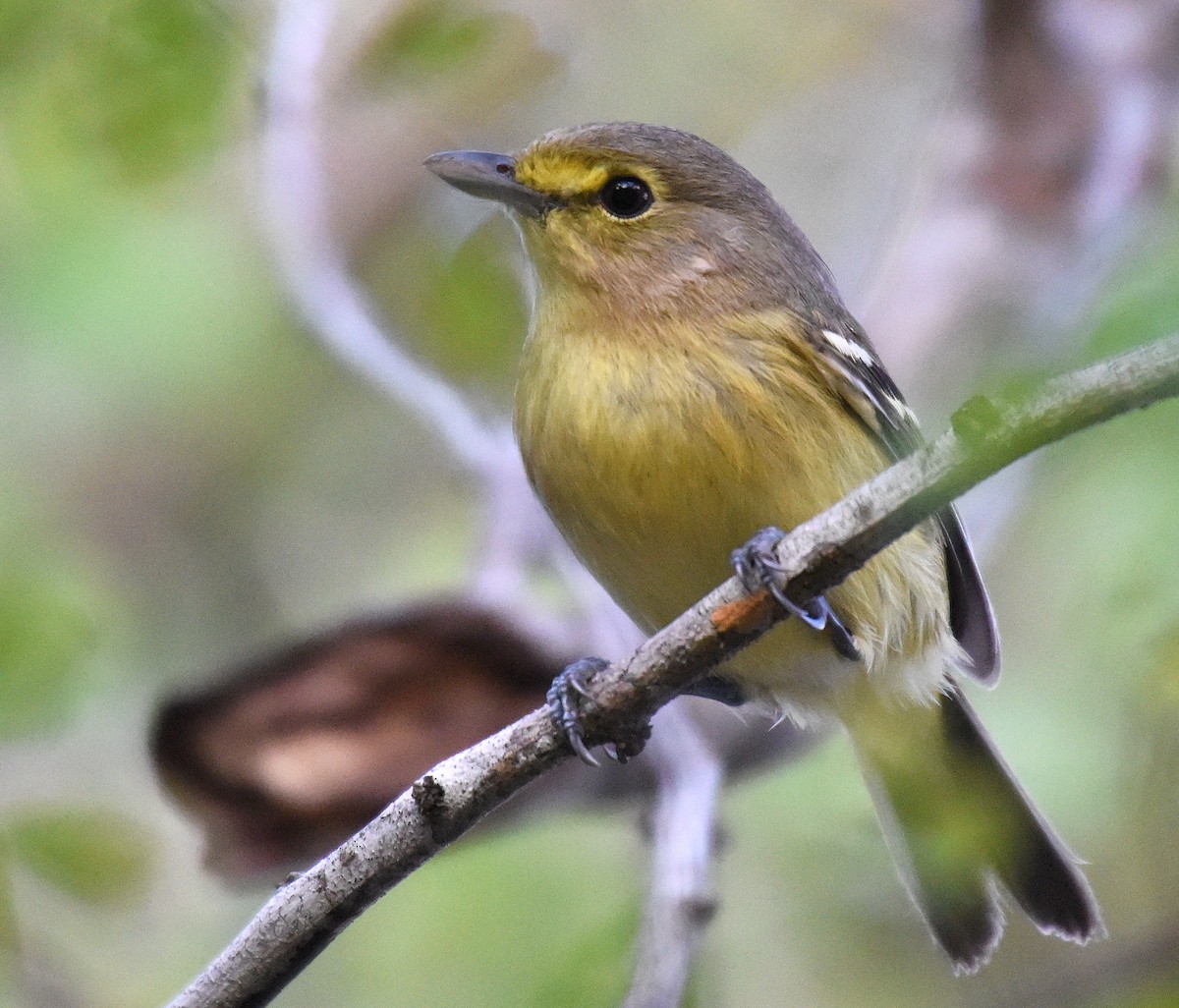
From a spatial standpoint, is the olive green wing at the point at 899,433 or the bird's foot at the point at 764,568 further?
the olive green wing at the point at 899,433

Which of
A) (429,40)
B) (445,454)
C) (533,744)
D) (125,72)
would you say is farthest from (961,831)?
(445,454)

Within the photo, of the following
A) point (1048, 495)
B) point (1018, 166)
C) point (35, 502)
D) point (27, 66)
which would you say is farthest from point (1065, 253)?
point (35, 502)

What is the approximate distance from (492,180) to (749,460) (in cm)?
91

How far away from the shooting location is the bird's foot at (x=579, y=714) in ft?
7.56

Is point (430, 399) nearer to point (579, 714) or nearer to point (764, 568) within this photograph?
point (579, 714)

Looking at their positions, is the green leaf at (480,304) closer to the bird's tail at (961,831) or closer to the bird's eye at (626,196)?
the bird's eye at (626,196)

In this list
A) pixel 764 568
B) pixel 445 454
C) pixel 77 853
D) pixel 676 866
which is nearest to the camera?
pixel 764 568

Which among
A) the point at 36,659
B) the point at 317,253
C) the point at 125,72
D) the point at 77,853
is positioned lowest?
the point at 77,853

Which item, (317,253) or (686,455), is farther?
(317,253)

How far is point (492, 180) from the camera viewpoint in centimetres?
328

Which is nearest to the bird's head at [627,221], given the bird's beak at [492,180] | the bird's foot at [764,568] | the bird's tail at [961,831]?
the bird's beak at [492,180]

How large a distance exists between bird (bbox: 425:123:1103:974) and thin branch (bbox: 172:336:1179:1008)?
31cm

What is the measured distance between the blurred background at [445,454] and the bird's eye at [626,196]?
1.50ft

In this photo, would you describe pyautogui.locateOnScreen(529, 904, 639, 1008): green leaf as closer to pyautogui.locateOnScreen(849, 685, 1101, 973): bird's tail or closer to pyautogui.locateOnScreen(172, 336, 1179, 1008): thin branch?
pyautogui.locateOnScreen(172, 336, 1179, 1008): thin branch
